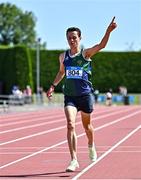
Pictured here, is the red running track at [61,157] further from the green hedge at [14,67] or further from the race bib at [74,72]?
the green hedge at [14,67]

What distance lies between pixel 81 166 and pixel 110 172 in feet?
2.98

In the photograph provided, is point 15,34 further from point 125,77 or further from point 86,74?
point 86,74

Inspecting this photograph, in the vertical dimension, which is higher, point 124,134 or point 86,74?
point 86,74

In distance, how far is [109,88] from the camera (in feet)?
239

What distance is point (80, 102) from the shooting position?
11367 mm

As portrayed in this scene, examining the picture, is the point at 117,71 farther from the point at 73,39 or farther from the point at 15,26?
the point at 73,39

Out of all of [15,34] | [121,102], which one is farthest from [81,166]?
[15,34]

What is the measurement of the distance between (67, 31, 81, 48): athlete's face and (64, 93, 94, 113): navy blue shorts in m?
0.83

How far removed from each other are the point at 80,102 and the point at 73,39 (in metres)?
1.02

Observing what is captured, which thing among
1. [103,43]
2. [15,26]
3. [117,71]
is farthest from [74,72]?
[15,26]

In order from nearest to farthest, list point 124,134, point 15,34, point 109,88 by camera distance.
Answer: point 124,134
point 109,88
point 15,34

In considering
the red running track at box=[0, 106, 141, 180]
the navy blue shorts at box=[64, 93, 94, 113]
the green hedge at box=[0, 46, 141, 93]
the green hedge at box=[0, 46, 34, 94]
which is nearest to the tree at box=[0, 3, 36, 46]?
the green hedge at box=[0, 46, 141, 93]

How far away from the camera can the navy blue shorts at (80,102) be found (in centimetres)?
1133

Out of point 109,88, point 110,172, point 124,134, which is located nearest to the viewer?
point 110,172
